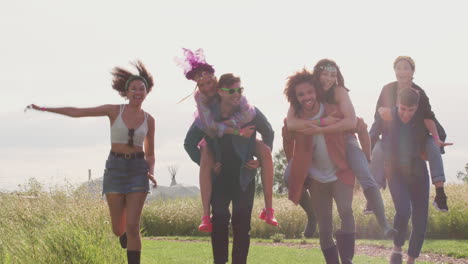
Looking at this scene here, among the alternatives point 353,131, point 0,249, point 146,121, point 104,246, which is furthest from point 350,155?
point 0,249

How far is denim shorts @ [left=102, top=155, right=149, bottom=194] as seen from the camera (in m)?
5.38

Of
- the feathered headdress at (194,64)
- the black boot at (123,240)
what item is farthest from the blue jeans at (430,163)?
the black boot at (123,240)

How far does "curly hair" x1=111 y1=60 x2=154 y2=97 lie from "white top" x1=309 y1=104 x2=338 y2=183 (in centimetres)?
186

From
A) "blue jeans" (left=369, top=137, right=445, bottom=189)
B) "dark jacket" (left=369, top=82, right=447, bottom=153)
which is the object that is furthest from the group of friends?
"dark jacket" (left=369, top=82, right=447, bottom=153)

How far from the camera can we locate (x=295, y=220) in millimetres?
16562

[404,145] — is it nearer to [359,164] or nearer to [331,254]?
[359,164]

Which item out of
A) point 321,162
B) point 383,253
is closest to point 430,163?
point 321,162

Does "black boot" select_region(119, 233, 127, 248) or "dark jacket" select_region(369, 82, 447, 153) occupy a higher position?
"dark jacket" select_region(369, 82, 447, 153)

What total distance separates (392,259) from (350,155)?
5.32 ft

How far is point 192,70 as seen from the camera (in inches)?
208

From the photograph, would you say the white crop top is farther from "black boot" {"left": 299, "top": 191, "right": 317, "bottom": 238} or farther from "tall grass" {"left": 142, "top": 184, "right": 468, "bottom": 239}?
"tall grass" {"left": 142, "top": 184, "right": 468, "bottom": 239}

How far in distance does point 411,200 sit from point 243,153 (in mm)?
2176

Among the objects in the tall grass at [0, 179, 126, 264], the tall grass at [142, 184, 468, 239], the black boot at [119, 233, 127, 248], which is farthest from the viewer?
the tall grass at [142, 184, 468, 239]

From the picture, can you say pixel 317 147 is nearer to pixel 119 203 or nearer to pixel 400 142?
pixel 400 142
